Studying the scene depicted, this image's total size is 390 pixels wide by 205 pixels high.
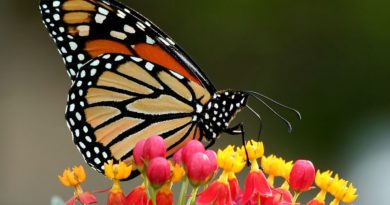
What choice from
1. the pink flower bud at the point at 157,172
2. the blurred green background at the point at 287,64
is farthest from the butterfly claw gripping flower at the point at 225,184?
the blurred green background at the point at 287,64

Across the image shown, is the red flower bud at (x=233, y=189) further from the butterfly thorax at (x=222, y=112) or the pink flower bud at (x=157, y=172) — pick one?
the butterfly thorax at (x=222, y=112)

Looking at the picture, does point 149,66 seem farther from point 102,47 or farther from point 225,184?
point 225,184

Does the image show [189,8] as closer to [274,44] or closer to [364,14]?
[274,44]

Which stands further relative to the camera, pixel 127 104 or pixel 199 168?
pixel 127 104

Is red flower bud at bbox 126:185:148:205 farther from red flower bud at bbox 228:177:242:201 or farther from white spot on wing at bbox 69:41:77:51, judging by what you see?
white spot on wing at bbox 69:41:77:51

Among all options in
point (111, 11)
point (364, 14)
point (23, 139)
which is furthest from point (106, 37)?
point (364, 14)

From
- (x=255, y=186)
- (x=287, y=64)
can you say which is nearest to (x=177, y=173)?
(x=255, y=186)
